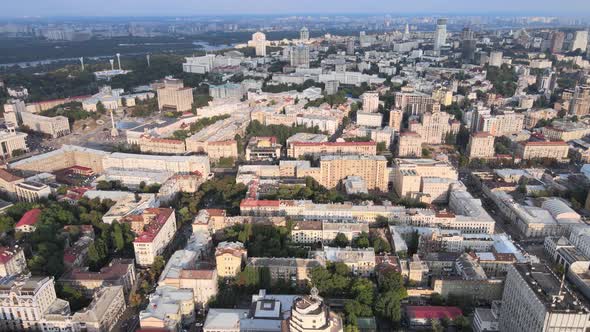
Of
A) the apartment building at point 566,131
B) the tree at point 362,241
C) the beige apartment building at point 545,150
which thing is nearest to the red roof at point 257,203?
the tree at point 362,241

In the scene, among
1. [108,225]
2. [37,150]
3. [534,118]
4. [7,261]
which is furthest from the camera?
[534,118]

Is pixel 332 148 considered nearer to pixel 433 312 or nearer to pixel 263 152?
pixel 263 152

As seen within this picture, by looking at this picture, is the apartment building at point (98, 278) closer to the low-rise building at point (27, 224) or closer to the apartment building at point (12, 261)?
the apartment building at point (12, 261)

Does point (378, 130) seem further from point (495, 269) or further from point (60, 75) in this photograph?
point (60, 75)

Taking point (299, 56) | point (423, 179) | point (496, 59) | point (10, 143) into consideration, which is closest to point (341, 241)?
point (423, 179)

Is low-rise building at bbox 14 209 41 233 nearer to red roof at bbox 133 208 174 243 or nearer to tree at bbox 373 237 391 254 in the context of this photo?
red roof at bbox 133 208 174 243

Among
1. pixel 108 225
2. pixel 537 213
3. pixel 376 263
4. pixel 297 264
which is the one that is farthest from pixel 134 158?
pixel 537 213
